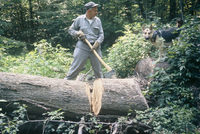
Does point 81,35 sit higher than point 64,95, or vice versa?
point 81,35

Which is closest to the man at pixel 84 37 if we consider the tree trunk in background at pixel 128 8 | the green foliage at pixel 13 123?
the green foliage at pixel 13 123

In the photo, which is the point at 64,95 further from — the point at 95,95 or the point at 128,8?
the point at 128,8

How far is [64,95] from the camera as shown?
333cm

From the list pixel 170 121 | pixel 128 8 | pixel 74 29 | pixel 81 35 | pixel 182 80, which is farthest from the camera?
pixel 128 8

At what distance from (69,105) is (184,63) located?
2.78 metres

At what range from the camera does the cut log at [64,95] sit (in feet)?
10.5

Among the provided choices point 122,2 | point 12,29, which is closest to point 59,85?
point 122,2

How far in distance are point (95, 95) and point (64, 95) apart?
1.93ft

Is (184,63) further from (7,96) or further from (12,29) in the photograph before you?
(12,29)

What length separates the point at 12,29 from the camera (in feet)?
43.1

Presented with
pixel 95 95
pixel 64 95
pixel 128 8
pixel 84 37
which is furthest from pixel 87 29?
pixel 128 8

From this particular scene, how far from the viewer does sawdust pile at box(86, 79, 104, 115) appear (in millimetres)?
3418

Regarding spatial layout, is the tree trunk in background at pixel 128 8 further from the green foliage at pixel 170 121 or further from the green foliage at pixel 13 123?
the green foliage at pixel 13 123

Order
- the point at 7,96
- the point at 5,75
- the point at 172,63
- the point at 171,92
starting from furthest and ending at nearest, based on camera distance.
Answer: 1. the point at 172,63
2. the point at 171,92
3. the point at 5,75
4. the point at 7,96
